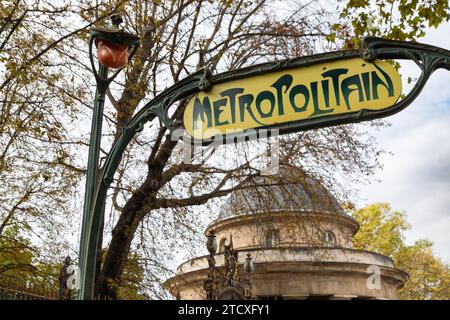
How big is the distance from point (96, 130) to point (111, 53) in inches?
30.9

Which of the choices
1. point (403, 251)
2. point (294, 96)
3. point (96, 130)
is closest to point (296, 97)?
point (294, 96)

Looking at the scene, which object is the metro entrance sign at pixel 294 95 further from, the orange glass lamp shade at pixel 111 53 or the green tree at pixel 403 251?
the green tree at pixel 403 251

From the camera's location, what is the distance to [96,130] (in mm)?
5520

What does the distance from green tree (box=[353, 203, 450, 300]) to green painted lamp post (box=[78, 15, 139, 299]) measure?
130 feet

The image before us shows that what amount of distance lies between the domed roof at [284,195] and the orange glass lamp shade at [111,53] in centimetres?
968

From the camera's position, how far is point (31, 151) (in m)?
14.5

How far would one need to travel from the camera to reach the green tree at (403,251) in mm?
44469

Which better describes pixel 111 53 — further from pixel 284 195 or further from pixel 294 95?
pixel 284 195

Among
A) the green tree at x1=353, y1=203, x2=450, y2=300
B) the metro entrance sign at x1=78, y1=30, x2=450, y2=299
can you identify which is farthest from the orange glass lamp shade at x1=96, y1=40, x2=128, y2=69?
the green tree at x1=353, y1=203, x2=450, y2=300

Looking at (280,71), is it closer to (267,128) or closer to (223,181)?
(267,128)

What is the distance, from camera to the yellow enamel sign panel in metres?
4.50
